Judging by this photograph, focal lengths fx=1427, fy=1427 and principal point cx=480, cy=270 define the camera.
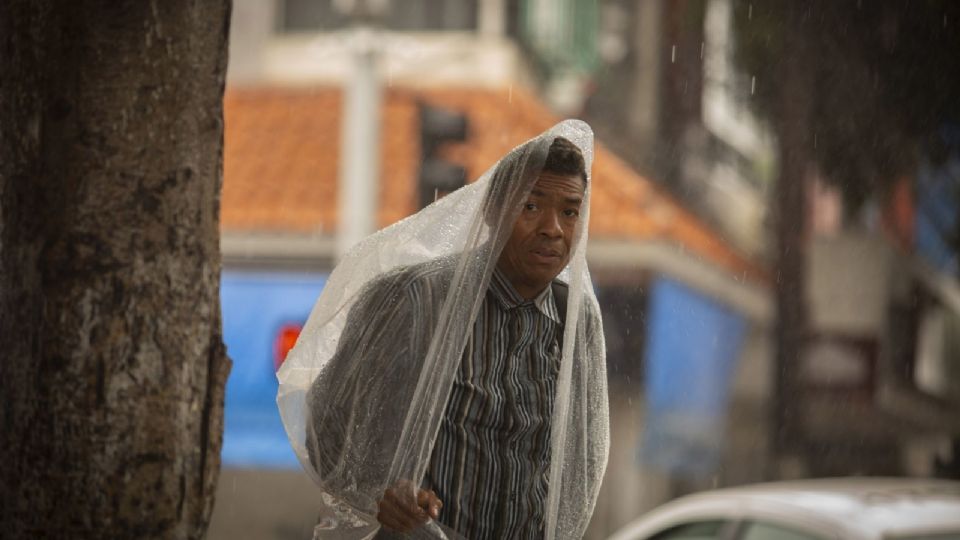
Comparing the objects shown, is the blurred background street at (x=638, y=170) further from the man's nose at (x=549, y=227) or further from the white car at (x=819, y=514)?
the man's nose at (x=549, y=227)

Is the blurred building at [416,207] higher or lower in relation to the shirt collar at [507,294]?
lower

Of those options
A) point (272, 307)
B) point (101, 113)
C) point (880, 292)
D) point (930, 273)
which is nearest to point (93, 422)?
point (101, 113)

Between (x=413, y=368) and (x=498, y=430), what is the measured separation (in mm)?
230

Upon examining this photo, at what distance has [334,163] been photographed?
13.0 metres

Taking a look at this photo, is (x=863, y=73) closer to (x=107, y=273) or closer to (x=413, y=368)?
(x=413, y=368)

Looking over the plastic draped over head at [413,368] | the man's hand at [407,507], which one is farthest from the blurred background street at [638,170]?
the man's hand at [407,507]

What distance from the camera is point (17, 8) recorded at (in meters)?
2.99

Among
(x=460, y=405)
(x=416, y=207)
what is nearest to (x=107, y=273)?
(x=460, y=405)

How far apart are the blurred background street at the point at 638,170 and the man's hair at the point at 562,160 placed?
637 centimetres

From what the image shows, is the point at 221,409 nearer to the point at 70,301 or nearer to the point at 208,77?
the point at 70,301

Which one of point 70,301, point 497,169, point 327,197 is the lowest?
point 327,197

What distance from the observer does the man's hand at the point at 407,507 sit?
2719mm

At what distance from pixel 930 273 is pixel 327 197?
12.1 m

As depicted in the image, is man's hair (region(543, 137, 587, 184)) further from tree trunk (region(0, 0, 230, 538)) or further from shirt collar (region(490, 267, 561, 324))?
tree trunk (region(0, 0, 230, 538))
